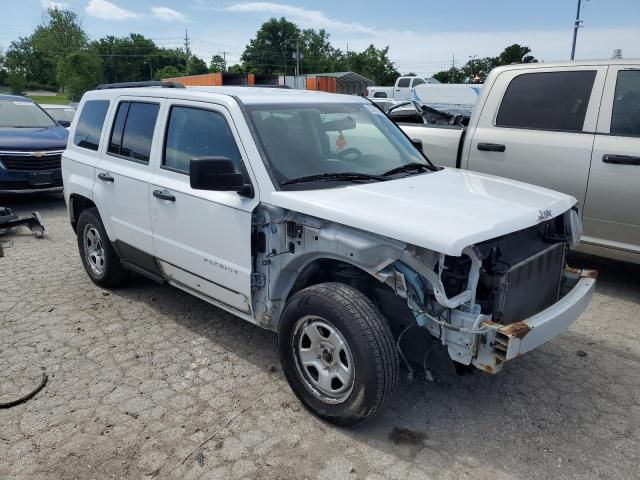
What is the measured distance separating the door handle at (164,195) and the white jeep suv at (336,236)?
0.01 meters

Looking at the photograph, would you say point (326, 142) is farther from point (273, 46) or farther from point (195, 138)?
point (273, 46)

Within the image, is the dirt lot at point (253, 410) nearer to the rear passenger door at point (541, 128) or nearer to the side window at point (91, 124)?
the rear passenger door at point (541, 128)

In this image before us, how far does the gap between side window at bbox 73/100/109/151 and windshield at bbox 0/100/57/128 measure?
583 centimetres

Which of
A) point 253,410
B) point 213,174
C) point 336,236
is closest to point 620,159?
point 336,236

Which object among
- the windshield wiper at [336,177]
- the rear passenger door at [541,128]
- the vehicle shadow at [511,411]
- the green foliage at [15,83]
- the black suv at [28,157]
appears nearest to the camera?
the vehicle shadow at [511,411]

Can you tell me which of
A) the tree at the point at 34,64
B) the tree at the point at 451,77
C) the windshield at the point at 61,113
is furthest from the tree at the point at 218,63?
the windshield at the point at 61,113

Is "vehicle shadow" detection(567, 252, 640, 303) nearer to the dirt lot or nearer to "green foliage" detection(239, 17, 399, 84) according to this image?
the dirt lot

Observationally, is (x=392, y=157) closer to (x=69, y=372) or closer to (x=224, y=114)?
(x=224, y=114)

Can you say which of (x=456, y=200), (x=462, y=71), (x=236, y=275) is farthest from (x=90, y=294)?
(x=462, y=71)

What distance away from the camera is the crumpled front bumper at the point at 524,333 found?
263 centimetres

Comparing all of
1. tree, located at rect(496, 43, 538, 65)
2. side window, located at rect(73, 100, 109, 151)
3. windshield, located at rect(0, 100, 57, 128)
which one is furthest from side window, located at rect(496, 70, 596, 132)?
tree, located at rect(496, 43, 538, 65)

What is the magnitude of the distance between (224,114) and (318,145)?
67 cm

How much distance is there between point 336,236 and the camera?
2.96 m

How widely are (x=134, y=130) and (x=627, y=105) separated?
4267 millimetres
